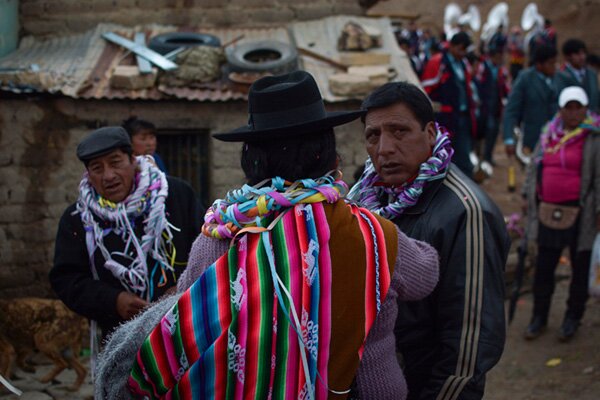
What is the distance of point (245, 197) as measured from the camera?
2.28m

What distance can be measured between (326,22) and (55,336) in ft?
17.8

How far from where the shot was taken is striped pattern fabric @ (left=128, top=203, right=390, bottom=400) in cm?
219

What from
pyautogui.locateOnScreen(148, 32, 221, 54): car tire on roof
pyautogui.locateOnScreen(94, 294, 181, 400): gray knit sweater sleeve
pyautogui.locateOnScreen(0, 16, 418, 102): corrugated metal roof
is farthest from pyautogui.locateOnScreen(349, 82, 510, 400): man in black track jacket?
pyautogui.locateOnScreen(148, 32, 221, 54): car tire on roof

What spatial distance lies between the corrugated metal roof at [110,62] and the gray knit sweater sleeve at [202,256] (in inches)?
232

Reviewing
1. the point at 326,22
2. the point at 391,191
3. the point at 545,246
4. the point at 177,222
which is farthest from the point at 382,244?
the point at 326,22

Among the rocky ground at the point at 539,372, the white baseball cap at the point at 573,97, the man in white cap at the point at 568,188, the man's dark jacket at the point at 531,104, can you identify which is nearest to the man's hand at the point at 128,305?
the rocky ground at the point at 539,372

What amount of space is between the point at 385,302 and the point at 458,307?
41cm

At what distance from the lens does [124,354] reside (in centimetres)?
232

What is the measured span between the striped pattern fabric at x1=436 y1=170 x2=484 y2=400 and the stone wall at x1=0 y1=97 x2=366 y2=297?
237 inches

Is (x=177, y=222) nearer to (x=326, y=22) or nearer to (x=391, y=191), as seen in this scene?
(x=391, y=191)

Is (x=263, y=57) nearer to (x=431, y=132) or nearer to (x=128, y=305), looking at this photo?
(x=128, y=305)

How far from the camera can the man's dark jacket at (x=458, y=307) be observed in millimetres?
2602

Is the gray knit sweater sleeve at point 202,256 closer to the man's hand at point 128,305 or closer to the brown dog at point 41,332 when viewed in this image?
the man's hand at point 128,305

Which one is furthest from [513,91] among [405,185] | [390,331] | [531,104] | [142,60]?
[390,331]
